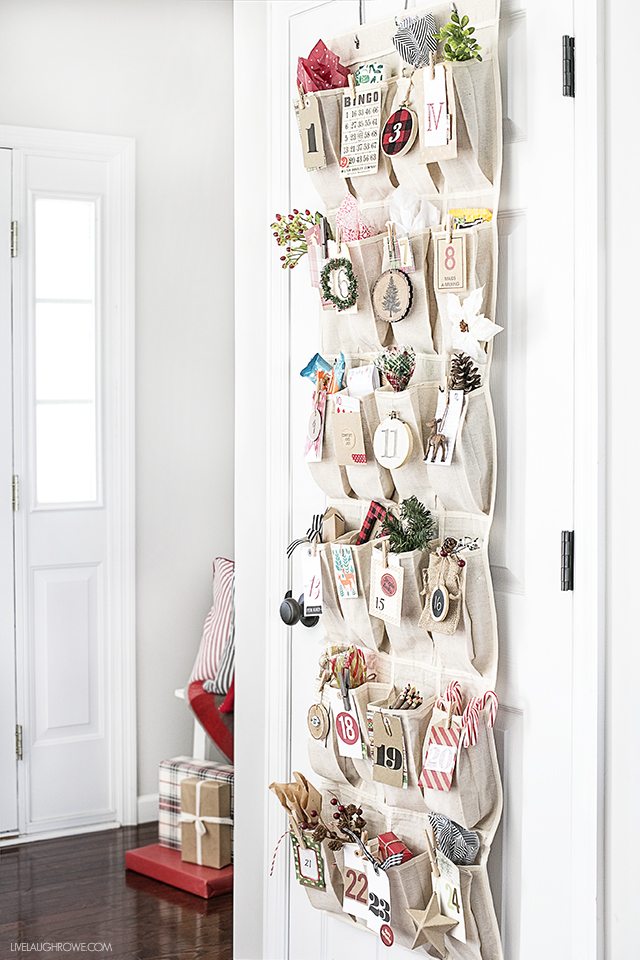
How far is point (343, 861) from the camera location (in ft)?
6.48

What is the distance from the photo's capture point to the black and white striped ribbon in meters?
2.05

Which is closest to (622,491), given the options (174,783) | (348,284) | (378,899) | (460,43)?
(348,284)

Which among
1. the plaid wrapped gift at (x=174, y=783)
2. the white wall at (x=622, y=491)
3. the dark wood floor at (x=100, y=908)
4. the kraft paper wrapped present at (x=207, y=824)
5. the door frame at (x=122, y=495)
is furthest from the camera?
the door frame at (x=122, y=495)

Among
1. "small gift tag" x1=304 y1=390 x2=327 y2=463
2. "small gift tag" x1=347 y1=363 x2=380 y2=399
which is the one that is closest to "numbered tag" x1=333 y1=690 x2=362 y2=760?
"small gift tag" x1=304 y1=390 x2=327 y2=463

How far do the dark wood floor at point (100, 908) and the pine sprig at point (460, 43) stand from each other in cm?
207

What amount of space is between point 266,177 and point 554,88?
808 mm

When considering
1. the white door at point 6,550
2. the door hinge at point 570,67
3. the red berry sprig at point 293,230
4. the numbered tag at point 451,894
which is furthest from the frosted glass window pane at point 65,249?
the numbered tag at point 451,894

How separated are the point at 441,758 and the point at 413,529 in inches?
15.0

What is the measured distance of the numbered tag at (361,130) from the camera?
1.85 metres

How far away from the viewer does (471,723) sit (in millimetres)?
1716

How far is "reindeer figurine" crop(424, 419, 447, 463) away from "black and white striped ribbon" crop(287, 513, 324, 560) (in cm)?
36

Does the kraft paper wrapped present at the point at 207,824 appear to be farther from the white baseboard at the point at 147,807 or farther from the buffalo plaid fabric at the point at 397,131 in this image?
the buffalo plaid fabric at the point at 397,131

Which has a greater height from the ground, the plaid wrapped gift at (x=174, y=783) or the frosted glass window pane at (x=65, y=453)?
the frosted glass window pane at (x=65, y=453)

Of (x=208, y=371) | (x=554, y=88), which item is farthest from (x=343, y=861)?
(x=208, y=371)
